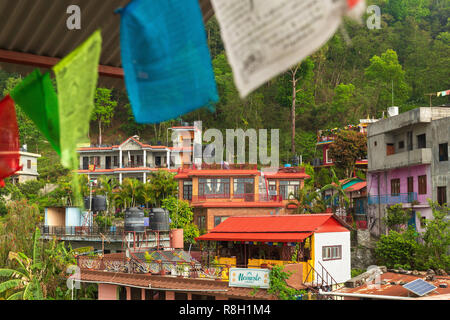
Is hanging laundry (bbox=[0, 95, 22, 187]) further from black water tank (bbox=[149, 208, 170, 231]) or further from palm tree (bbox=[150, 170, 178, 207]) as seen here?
palm tree (bbox=[150, 170, 178, 207])

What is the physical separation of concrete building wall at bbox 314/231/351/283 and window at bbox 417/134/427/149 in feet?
21.9

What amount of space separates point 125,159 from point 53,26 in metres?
40.1

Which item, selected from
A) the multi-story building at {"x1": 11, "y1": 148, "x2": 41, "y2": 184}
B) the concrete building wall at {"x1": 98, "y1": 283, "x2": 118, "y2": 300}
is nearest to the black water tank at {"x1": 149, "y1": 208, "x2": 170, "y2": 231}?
the concrete building wall at {"x1": 98, "y1": 283, "x2": 118, "y2": 300}

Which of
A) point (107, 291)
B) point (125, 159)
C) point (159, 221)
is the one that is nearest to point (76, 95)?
point (107, 291)

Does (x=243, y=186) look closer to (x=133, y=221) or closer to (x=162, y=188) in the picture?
(x=162, y=188)

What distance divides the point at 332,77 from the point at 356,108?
10.7 meters

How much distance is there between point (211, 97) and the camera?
198 cm

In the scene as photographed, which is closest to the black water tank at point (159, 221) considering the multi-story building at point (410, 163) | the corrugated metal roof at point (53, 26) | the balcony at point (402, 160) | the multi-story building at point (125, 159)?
the multi-story building at point (410, 163)

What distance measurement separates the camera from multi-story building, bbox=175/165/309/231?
28.5 metres

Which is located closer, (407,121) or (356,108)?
(407,121)

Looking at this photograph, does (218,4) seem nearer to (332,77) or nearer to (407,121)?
(407,121)

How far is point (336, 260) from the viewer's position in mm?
18219

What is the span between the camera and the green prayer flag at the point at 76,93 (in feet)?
6.63
